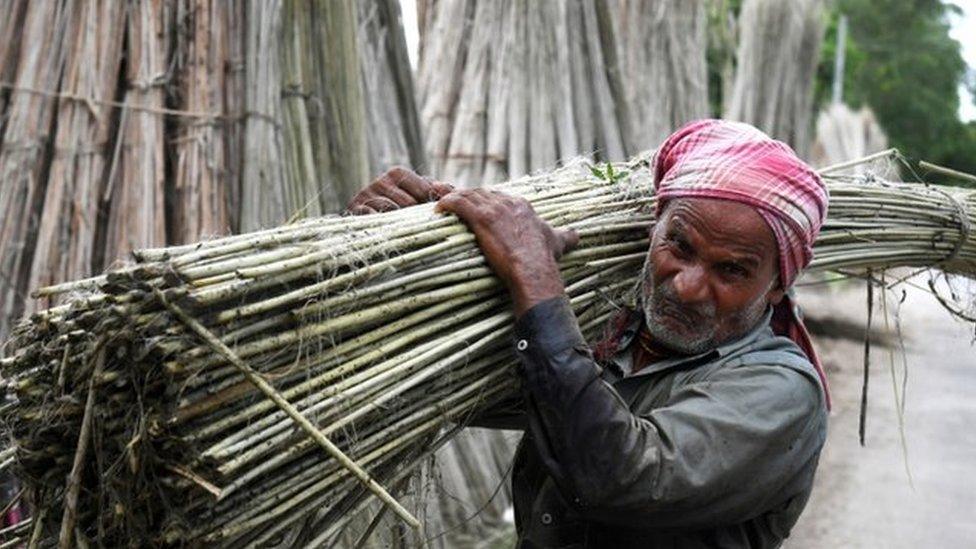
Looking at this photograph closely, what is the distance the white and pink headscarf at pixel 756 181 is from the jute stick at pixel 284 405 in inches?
28.7

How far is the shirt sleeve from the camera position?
6.19 ft

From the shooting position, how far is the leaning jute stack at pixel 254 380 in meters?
1.62

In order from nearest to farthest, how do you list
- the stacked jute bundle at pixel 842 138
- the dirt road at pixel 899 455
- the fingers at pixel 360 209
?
the fingers at pixel 360 209 → the dirt road at pixel 899 455 → the stacked jute bundle at pixel 842 138

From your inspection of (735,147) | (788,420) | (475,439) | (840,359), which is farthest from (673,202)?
(840,359)

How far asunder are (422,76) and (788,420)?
4.31 metres

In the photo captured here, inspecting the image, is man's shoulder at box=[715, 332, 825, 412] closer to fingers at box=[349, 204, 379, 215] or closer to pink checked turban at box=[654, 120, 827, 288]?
pink checked turban at box=[654, 120, 827, 288]

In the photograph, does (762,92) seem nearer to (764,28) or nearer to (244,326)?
(764,28)

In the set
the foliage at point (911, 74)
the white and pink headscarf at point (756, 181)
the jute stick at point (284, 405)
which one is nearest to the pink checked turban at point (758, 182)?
the white and pink headscarf at point (756, 181)

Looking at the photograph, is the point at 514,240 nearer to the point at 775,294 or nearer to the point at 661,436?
the point at 661,436

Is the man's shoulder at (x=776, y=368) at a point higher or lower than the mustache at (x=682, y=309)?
lower

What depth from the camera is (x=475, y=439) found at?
189 inches

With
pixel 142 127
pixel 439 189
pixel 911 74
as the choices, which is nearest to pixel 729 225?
pixel 439 189

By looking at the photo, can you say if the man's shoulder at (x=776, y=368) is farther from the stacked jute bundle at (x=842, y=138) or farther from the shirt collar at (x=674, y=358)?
the stacked jute bundle at (x=842, y=138)

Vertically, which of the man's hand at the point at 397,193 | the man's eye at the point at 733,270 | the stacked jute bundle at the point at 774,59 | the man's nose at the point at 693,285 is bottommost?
the man's nose at the point at 693,285
